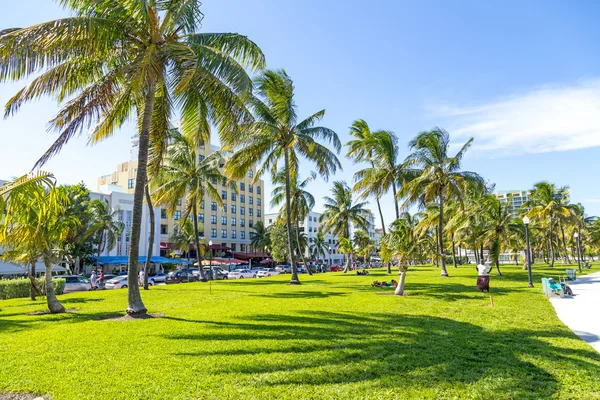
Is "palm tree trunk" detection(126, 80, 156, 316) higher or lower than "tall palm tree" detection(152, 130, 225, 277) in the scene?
lower

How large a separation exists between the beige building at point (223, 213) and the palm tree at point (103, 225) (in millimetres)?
12130

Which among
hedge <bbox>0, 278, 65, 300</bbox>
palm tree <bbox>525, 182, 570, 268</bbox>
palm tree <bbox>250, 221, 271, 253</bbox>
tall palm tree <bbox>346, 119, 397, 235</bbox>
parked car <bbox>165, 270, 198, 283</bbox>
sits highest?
tall palm tree <bbox>346, 119, 397, 235</bbox>

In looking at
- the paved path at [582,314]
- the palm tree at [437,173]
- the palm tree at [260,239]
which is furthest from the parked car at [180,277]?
the palm tree at [260,239]

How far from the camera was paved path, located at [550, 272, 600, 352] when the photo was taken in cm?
895

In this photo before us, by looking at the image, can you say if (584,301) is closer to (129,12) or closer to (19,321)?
(129,12)

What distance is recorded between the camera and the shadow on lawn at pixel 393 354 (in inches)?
228

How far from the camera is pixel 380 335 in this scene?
8.73 meters

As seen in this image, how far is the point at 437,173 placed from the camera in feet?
95.6

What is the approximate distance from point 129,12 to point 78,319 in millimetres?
8987

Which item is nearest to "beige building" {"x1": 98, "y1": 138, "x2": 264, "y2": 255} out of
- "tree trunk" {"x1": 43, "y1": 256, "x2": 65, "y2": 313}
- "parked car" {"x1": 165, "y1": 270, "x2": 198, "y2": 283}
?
"parked car" {"x1": 165, "y1": 270, "x2": 198, "y2": 283}

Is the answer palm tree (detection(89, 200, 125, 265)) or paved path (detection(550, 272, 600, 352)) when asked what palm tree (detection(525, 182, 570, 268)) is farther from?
palm tree (detection(89, 200, 125, 265))

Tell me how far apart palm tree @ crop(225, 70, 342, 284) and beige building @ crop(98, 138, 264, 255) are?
36678 millimetres

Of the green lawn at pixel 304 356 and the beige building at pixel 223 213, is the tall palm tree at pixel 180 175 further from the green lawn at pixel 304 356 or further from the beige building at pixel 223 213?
the beige building at pixel 223 213

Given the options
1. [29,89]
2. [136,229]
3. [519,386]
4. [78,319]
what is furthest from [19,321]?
[519,386]
